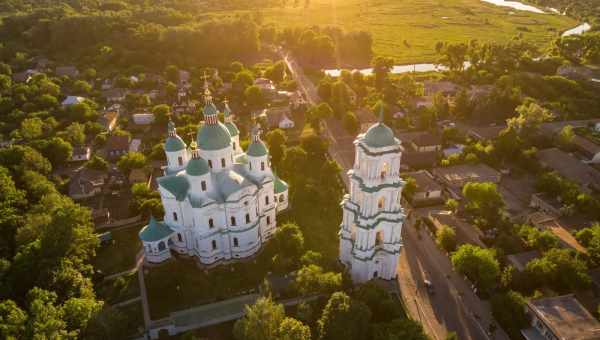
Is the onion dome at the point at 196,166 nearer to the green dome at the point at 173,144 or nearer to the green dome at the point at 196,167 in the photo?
the green dome at the point at 196,167

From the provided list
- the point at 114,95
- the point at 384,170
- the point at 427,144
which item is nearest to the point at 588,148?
the point at 427,144

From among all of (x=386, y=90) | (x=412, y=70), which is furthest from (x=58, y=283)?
(x=412, y=70)

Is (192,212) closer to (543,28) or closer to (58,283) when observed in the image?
(58,283)

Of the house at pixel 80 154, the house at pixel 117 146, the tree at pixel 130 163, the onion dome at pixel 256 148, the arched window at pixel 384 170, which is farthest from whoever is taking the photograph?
the house at pixel 117 146

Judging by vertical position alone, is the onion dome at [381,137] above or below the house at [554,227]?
above

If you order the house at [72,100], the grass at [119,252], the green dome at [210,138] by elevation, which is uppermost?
the green dome at [210,138]

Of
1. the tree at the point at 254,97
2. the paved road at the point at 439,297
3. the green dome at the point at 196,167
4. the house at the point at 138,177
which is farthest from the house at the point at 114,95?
the paved road at the point at 439,297

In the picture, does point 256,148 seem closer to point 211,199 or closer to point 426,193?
point 211,199

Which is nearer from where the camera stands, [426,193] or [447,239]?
[447,239]
